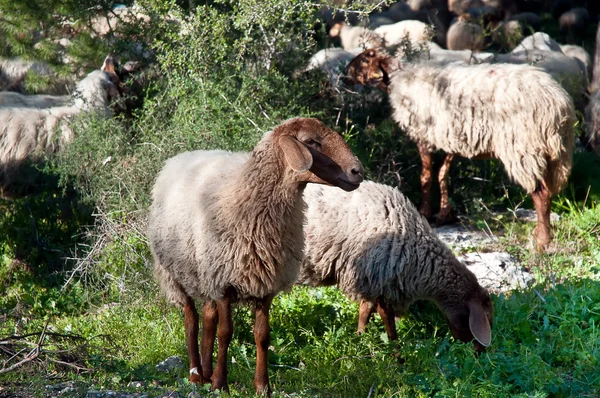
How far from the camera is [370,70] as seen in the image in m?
9.72

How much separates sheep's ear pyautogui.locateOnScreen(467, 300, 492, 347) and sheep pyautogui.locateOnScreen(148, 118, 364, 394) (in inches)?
59.3

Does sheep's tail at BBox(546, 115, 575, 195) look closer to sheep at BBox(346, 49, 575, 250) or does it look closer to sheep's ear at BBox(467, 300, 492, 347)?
sheep at BBox(346, 49, 575, 250)

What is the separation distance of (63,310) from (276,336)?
2.45m

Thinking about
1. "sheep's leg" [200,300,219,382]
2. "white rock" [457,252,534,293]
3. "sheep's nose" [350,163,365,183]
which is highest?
"sheep's nose" [350,163,365,183]

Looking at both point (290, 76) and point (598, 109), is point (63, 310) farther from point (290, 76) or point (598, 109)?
point (598, 109)

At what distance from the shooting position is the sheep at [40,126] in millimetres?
8570

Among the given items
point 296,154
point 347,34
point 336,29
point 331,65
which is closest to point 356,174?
point 296,154

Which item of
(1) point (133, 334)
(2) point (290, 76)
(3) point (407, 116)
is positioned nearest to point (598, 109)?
(3) point (407, 116)

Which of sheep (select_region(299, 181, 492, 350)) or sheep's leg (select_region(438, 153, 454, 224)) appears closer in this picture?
sheep (select_region(299, 181, 492, 350))

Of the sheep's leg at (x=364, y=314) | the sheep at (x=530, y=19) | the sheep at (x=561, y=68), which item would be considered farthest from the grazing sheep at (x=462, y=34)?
the sheep's leg at (x=364, y=314)

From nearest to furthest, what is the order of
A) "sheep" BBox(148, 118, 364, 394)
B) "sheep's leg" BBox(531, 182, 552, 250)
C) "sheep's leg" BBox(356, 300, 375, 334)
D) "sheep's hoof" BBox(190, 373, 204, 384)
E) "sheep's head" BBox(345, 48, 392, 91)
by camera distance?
"sheep" BBox(148, 118, 364, 394) < "sheep's hoof" BBox(190, 373, 204, 384) < "sheep's leg" BBox(356, 300, 375, 334) < "sheep's leg" BBox(531, 182, 552, 250) < "sheep's head" BBox(345, 48, 392, 91)

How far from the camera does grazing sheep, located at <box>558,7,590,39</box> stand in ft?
60.7

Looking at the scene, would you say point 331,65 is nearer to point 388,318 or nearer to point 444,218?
point 444,218

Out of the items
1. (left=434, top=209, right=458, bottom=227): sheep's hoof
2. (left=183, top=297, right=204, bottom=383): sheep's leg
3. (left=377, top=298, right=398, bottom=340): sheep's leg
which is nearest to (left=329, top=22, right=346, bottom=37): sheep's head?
(left=434, top=209, right=458, bottom=227): sheep's hoof
